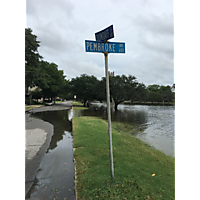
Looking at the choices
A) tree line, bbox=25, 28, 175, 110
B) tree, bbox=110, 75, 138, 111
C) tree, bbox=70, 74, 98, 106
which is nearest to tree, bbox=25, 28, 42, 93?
tree line, bbox=25, 28, 175, 110

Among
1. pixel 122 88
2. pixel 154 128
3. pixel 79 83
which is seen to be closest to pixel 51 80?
pixel 79 83

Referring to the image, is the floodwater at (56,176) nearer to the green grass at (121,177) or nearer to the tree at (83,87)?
the green grass at (121,177)

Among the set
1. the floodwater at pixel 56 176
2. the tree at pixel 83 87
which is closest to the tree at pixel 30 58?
the tree at pixel 83 87

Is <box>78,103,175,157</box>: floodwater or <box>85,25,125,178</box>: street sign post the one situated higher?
<box>85,25,125,178</box>: street sign post

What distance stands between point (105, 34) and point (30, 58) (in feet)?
101

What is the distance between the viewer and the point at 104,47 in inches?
144

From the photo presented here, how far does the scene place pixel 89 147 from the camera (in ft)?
23.2

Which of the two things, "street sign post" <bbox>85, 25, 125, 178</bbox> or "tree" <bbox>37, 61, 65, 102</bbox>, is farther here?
"tree" <bbox>37, 61, 65, 102</bbox>

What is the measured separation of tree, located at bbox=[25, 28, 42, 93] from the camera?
27.3 m

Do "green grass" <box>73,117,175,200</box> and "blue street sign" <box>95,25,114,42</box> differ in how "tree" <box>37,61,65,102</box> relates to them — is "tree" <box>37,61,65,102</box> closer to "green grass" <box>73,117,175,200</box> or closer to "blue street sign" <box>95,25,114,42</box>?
"green grass" <box>73,117,175,200</box>

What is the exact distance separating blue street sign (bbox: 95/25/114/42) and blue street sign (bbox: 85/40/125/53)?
128mm
